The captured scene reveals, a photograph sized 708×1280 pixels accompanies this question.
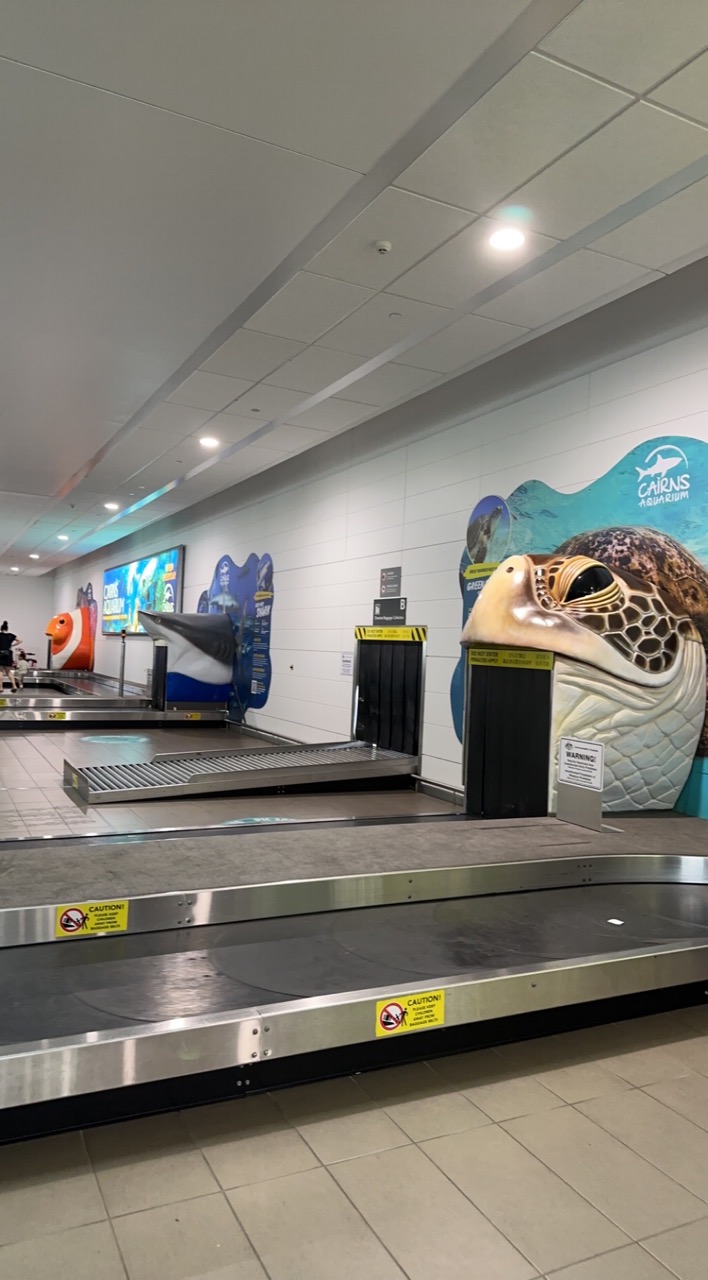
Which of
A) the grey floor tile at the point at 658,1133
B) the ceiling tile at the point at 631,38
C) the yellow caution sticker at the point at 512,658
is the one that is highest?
the ceiling tile at the point at 631,38

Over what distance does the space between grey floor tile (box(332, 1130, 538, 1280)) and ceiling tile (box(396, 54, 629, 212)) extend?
175 inches

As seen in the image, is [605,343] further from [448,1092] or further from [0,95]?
[448,1092]

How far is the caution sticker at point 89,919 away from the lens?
3.25m

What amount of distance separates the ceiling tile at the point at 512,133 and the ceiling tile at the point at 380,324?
1.53 meters

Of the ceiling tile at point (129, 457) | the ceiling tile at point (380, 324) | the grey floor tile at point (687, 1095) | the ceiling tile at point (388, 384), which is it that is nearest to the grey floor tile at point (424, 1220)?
the grey floor tile at point (687, 1095)

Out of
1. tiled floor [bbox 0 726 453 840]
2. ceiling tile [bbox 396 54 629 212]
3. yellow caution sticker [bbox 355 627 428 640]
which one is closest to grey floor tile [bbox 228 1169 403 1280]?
tiled floor [bbox 0 726 453 840]

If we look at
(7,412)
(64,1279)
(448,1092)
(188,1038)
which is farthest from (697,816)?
(7,412)

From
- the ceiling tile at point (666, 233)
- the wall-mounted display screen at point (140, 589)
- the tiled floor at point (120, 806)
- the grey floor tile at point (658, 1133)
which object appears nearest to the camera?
the grey floor tile at point (658, 1133)

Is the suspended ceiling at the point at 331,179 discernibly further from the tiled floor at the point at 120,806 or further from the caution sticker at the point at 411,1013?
the tiled floor at the point at 120,806

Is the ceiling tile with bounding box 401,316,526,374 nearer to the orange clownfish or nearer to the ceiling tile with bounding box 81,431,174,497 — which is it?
the ceiling tile with bounding box 81,431,174,497

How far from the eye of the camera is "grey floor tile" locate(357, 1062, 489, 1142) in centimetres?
273

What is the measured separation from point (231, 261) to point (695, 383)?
3.57 metres

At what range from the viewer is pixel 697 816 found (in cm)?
595

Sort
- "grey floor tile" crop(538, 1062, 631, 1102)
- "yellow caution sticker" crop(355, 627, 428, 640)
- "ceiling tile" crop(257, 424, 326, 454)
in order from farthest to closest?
"ceiling tile" crop(257, 424, 326, 454), "yellow caution sticker" crop(355, 627, 428, 640), "grey floor tile" crop(538, 1062, 631, 1102)
